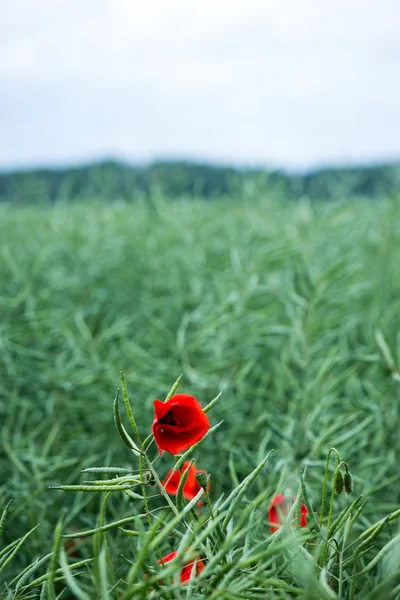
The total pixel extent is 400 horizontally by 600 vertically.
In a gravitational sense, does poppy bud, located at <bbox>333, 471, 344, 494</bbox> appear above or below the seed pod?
above

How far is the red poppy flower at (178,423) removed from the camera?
0.33 metres

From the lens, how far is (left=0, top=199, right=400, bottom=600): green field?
1.12 ft

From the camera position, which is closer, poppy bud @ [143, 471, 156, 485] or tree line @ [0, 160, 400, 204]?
poppy bud @ [143, 471, 156, 485]

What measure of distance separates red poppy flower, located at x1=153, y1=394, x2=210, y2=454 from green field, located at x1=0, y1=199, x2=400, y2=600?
5cm

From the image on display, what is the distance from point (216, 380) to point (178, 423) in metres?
0.46

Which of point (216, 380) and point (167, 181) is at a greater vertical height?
point (167, 181)

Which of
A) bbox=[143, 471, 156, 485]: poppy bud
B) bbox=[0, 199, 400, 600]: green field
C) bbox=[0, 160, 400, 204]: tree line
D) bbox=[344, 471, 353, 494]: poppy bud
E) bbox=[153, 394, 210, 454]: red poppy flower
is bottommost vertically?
bbox=[0, 199, 400, 600]: green field

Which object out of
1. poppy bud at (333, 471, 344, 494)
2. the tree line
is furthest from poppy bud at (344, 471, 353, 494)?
the tree line

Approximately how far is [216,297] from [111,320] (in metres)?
0.19

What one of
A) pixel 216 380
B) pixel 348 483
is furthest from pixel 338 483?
pixel 216 380

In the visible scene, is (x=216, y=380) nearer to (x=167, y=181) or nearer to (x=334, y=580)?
(x=334, y=580)

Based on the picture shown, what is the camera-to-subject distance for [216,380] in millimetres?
789

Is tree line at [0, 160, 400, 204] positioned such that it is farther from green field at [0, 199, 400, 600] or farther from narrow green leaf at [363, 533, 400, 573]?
narrow green leaf at [363, 533, 400, 573]

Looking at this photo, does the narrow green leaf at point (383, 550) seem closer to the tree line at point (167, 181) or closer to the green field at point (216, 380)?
the green field at point (216, 380)
